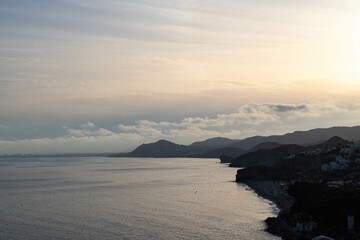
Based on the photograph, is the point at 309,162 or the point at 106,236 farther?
the point at 309,162

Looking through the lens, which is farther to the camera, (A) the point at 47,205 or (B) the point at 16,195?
(B) the point at 16,195

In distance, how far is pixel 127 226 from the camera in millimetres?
61125

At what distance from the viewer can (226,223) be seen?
63.7 meters

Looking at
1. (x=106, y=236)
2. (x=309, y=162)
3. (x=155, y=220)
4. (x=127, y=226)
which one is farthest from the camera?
(x=309, y=162)

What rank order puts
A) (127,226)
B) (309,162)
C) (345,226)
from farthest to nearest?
Result: (309,162), (127,226), (345,226)

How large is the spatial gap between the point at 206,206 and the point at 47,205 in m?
37.0

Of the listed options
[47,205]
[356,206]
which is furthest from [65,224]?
[356,206]

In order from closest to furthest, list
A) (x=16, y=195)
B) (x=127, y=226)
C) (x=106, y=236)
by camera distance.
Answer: (x=106, y=236) < (x=127, y=226) < (x=16, y=195)

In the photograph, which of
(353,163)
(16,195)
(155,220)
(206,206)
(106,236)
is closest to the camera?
(106,236)

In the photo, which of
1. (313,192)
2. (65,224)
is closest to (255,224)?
(313,192)

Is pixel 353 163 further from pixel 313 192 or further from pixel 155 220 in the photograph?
pixel 155 220

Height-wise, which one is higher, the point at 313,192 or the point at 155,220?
the point at 313,192

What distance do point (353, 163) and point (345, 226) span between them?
8963 centimetres

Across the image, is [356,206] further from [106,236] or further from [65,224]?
[65,224]
